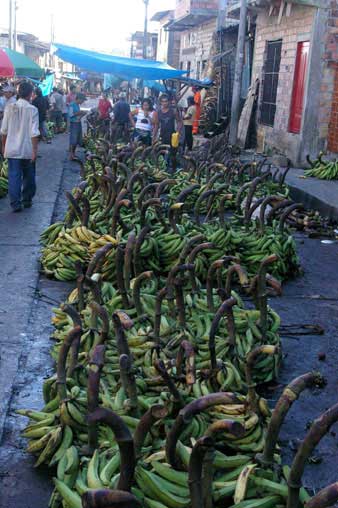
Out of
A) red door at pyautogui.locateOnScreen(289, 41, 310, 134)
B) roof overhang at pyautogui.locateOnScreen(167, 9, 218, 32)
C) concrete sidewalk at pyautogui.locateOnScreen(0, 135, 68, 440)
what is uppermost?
roof overhang at pyautogui.locateOnScreen(167, 9, 218, 32)

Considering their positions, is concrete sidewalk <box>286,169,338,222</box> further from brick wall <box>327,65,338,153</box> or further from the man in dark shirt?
the man in dark shirt

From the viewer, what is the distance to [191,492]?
2.38 m

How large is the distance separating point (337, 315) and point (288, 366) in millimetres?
1381

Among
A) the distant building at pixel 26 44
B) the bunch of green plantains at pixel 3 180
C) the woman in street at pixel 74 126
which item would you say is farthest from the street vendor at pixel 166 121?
the distant building at pixel 26 44

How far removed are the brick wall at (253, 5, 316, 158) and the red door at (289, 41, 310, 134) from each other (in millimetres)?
117

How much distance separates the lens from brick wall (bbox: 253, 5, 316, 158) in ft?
50.0

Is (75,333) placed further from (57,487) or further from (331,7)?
(331,7)

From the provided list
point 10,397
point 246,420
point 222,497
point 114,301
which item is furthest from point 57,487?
point 114,301

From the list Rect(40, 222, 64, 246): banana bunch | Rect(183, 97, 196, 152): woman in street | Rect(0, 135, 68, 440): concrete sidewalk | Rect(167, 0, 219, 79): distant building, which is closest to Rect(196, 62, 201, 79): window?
Rect(167, 0, 219, 79): distant building

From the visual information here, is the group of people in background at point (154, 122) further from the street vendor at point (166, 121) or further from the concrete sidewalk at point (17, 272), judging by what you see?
the concrete sidewalk at point (17, 272)

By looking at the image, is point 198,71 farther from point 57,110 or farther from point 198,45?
point 57,110

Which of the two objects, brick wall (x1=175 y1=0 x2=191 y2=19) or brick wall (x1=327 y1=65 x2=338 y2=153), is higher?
brick wall (x1=175 y1=0 x2=191 y2=19)

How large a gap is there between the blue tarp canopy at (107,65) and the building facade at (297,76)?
272 cm

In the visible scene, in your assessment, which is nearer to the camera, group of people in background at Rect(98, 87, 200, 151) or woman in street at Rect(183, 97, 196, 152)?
group of people in background at Rect(98, 87, 200, 151)
